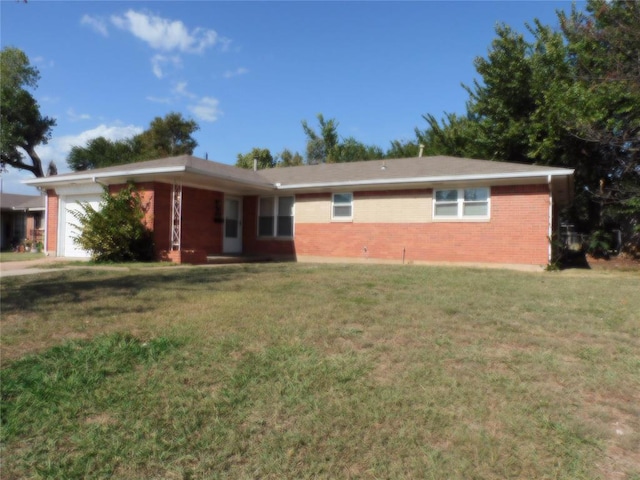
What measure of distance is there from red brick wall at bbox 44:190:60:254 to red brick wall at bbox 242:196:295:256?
694 cm

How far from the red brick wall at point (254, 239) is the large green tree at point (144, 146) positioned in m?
23.2

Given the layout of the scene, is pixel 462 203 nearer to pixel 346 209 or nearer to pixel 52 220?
pixel 346 209

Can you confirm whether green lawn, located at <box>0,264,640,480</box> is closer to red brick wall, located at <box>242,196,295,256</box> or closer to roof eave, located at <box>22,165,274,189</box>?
roof eave, located at <box>22,165,274,189</box>

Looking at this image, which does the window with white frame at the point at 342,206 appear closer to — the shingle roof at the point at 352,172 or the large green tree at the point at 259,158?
the shingle roof at the point at 352,172

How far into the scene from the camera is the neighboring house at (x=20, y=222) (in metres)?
27.1

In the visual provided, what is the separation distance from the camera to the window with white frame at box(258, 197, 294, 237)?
1748cm

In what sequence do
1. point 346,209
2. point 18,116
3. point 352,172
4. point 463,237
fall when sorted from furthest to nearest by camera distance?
Answer: point 18,116, point 352,172, point 346,209, point 463,237

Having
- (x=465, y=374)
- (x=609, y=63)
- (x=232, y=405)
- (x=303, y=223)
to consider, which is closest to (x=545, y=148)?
(x=609, y=63)

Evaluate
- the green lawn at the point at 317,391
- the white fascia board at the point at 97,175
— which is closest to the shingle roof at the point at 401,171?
the white fascia board at the point at 97,175

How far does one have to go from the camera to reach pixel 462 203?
46.9ft

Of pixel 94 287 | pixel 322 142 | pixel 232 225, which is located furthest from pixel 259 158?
pixel 94 287

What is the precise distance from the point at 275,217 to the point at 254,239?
129cm

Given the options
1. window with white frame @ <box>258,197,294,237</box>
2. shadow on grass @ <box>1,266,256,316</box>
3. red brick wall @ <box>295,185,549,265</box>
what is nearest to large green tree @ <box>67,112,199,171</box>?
window with white frame @ <box>258,197,294,237</box>

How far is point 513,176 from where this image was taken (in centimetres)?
1286
